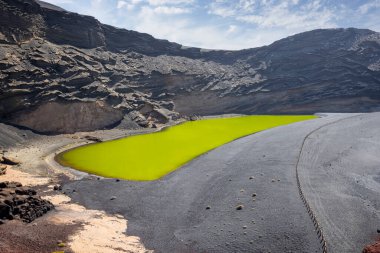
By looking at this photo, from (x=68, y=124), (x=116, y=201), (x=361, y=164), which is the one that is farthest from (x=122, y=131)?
(x=361, y=164)

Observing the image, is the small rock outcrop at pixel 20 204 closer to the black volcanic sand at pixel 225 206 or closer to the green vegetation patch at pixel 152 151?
the black volcanic sand at pixel 225 206

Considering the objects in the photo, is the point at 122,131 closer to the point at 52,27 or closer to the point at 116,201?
the point at 52,27

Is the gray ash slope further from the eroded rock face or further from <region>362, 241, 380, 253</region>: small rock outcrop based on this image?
<region>362, 241, 380, 253</region>: small rock outcrop

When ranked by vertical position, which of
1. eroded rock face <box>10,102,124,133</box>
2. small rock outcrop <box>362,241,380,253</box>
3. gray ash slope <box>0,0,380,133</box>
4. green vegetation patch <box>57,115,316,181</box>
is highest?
gray ash slope <box>0,0,380,133</box>

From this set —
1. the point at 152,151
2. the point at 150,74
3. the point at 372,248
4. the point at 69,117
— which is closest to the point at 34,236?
the point at 372,248

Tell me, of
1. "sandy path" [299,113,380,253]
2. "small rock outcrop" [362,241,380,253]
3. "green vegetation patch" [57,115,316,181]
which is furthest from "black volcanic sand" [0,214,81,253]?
"small rock outcrop" [362,241,380,253]

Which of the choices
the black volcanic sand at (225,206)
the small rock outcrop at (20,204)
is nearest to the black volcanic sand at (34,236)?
the small rock outcrop at (20,204)
